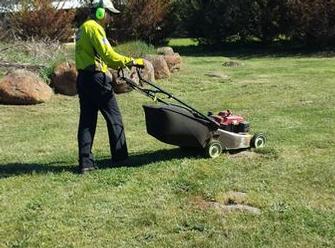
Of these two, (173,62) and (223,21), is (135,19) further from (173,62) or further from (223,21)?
(173,62)

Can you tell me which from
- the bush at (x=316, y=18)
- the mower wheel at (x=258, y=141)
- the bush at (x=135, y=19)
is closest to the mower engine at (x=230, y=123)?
the mower wheel at (x=258, y=141)

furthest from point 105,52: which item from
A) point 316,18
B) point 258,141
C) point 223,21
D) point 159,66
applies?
point 223,21

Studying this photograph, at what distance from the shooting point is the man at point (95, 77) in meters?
6.74

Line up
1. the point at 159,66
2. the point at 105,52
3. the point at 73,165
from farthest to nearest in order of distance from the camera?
the point at 159,66
the point at 73,165
the point at 105,52

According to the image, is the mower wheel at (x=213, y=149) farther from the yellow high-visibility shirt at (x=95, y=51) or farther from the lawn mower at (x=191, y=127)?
the yellow high-visibility shirt at (x=95, y=51)

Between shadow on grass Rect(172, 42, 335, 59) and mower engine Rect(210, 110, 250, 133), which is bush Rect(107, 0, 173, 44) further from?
mower engine Rect(210, 110, 250, 133)

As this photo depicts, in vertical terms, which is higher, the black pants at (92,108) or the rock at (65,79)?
the black pants at (92,108)

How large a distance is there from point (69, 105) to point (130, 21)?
12230mm

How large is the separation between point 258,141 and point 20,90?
205 inches

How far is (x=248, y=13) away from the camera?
23.1m

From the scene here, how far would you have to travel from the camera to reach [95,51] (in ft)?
22.6

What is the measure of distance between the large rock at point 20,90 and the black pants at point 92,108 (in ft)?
15.1

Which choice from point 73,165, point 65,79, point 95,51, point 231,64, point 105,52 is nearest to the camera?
point 105,52

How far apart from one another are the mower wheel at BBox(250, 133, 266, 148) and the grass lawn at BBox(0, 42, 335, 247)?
105 millimetres
